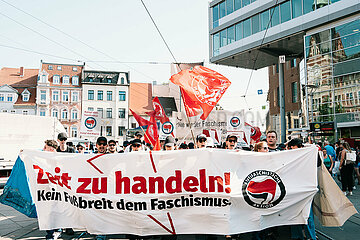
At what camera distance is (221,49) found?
33.8 meters

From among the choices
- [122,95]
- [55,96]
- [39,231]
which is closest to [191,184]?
[39,231]

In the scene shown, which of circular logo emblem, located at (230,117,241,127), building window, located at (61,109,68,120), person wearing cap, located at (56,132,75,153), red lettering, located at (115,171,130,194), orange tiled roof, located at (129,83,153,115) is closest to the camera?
red lettering, located at (115,171,130,194)

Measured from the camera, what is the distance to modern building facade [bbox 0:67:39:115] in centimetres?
4969

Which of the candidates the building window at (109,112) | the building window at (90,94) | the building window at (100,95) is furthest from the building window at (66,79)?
the building window at (109,112)

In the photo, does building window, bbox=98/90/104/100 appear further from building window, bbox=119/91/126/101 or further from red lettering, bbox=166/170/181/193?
red lettering, bbox=166/170/181/193

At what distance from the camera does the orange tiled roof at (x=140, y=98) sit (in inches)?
2131

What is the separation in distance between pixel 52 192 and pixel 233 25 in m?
30.1

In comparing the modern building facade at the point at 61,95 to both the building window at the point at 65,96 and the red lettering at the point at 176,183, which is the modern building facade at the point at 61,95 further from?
the red lettering at the point at 176,183

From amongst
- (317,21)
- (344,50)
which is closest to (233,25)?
(317,21)

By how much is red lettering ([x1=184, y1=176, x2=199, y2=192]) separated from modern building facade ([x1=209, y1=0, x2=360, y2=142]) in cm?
1971

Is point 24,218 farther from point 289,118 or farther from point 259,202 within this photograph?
point 289,118

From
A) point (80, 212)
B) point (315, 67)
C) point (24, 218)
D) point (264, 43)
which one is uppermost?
point (264, 43)

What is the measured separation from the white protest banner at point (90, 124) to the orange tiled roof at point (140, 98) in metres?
40.2

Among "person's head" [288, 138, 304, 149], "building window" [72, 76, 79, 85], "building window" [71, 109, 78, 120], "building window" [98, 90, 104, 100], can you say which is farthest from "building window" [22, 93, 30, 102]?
"person's head" [288, 138, 304, 149]
